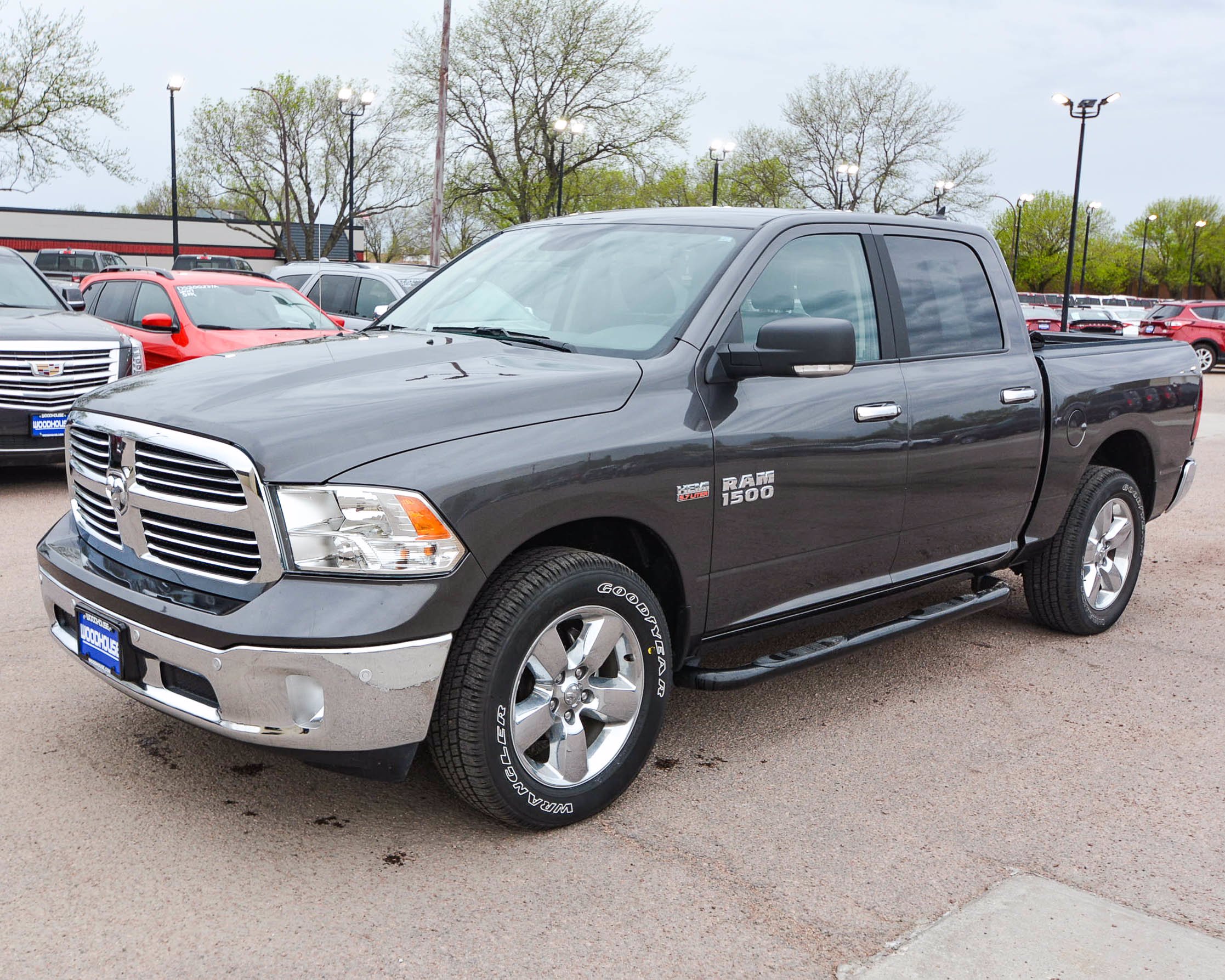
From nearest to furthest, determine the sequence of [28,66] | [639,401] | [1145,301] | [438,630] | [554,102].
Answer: [438,630]
[639,401]
[28,66]
[554,102]
[1145,301]

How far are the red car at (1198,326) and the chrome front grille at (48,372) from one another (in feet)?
85.2

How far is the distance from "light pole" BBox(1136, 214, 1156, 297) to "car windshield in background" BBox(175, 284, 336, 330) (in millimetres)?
86309

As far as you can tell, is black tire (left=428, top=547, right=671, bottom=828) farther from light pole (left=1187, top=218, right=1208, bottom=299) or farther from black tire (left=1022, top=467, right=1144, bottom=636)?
light pole (left=1187, top=218, right=1208, bottom=299)

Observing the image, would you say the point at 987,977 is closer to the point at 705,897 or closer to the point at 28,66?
the point at 705,897

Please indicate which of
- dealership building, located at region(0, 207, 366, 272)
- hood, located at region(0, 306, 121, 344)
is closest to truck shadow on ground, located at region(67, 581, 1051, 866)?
hood, located at region(0, 306, 121, 344)

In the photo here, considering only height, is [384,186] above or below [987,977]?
above

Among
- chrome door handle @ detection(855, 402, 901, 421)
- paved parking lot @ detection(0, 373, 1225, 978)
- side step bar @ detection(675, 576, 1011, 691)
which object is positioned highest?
chrome door handle @ detection(855, 402, 901, 421)

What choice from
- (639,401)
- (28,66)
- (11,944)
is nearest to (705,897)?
(639,401)

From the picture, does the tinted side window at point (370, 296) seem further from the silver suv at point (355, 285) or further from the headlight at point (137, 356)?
the headlight at point (137, 356)

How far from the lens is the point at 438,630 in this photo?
9.86ft

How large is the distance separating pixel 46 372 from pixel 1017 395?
22.6 feet

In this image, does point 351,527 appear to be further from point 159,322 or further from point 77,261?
point 77,261

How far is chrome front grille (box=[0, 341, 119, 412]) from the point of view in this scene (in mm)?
8383

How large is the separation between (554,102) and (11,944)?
150 feet
